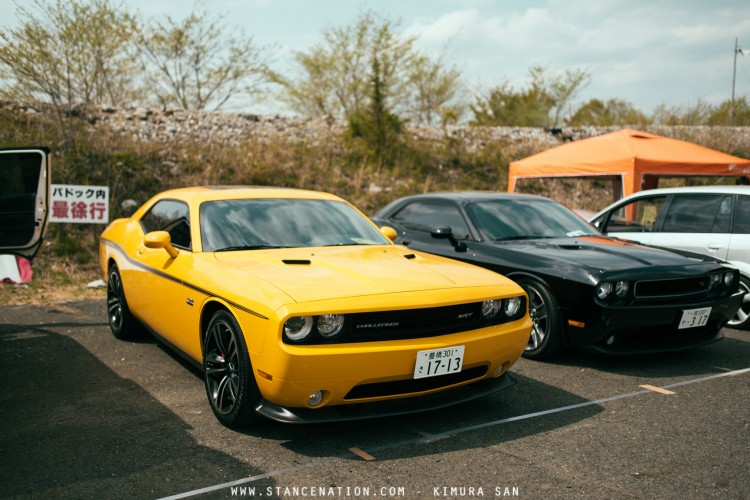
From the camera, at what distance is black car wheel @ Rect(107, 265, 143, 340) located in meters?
5.56

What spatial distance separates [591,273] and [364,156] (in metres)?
13.3

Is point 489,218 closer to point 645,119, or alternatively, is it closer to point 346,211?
point 346,211

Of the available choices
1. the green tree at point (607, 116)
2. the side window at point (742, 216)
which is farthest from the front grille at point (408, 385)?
the green tree at point (607, 116)

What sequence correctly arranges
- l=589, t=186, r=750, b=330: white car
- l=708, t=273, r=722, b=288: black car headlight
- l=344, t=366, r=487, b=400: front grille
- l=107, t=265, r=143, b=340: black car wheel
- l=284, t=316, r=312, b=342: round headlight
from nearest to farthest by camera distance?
l=284, t=316, r=312, b=342: round headlight, l=344, t=366, r=487, b=400: front grille, l=708, t=273, r=722, b=288: black car headlight, l=107, t=265, r=143, b=340: black car wheel, l=589, t=186, r=750, b=330: white car

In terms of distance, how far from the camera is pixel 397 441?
3.40 m

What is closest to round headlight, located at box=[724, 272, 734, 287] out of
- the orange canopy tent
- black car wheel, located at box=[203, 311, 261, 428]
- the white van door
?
black car wheel, located at box=[203, 311, 261, 428]

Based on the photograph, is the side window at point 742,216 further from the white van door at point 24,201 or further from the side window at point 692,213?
the white van door at point 24,201

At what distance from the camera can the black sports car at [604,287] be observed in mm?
4762

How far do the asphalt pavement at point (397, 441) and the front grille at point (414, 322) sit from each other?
1.95 feet

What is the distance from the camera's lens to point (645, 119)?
24.2 meters

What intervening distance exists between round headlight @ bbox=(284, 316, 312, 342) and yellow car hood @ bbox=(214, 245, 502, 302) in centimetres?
10

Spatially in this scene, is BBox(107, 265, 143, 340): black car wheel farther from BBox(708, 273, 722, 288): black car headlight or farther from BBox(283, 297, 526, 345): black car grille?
BBox(708, 273, 722, 288): black car headlight

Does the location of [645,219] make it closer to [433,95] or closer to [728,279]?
[728,279]

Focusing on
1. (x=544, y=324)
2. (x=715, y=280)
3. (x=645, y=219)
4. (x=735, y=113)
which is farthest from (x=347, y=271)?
(x=735, y=113)
